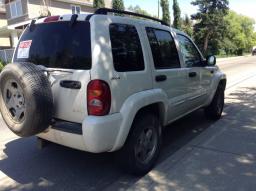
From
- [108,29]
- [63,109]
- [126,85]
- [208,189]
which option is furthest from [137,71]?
[208,189]

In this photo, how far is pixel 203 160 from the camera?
15.3 ft

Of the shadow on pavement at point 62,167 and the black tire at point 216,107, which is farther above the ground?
the black tire at point 216,107

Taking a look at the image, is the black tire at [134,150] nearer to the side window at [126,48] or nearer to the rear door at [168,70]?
the rear door at [168,70]

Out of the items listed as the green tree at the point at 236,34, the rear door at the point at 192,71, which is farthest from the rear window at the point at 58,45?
the green tree at the point at 236,34

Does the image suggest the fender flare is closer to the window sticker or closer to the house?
the window sticker

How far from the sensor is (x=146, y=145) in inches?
169

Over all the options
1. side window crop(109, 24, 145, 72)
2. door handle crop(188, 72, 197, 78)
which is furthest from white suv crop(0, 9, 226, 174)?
door handle crop(188, 72, 197, 78)

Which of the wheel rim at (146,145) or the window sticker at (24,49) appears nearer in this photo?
the wheel rim at (146,145)

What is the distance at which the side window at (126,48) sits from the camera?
3.73 meters

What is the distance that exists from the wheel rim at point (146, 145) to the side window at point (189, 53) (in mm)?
1539

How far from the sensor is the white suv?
138 inches

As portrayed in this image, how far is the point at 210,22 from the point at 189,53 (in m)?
47.3

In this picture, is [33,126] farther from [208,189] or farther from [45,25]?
[208,189]

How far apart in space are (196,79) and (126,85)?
7.37 ft
